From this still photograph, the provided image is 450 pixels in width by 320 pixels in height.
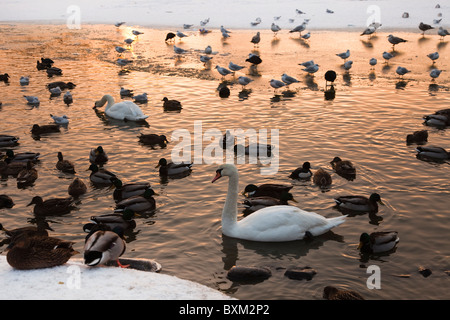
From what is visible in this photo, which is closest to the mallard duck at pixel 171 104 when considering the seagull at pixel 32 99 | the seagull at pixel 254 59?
the seagull at pixel 32 99

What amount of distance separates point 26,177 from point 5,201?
4.89 feet

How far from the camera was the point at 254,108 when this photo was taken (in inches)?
806

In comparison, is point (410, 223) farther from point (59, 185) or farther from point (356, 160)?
point (59, 185)

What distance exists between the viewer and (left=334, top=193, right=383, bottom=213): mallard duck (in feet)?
40.5

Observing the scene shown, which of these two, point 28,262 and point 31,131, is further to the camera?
point 31,131

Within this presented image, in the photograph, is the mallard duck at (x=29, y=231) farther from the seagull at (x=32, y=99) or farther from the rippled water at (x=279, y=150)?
the seagull at (x=32, y=99)

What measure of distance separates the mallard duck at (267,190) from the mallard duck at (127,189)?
2544 millimetres

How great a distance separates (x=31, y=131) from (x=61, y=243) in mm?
9789

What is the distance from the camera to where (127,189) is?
13.2 metres

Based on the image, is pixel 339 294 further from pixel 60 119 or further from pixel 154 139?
pixel 60 119

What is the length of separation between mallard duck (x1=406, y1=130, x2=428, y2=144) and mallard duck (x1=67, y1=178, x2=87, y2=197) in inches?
381

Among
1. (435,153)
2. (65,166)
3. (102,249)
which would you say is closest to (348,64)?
(435,153)

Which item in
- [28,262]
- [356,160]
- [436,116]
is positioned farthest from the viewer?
[436,116]
